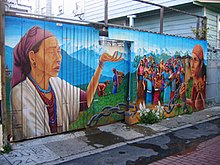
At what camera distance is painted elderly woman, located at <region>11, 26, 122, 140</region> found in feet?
18.0

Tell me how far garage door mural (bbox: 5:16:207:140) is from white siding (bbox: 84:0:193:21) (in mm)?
3069

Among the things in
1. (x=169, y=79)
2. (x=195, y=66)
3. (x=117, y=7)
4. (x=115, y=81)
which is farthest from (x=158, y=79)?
(x=117, y=7)

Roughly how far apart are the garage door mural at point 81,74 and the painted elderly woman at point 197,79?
0.63m

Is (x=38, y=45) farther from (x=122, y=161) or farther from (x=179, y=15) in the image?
(x=179, y=15)

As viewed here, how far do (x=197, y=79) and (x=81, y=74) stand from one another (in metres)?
5.13

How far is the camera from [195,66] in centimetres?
951

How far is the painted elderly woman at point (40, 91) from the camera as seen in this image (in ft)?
18.0

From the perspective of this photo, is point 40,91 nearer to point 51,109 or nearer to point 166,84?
point 51,109

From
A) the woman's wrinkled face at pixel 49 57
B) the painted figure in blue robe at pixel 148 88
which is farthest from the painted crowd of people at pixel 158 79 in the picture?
the woman's wrinkled face at pixel 49 57

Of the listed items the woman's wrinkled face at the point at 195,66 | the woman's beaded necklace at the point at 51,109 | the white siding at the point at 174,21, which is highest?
the white siding at the point at 174,21

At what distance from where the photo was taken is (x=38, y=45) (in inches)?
225

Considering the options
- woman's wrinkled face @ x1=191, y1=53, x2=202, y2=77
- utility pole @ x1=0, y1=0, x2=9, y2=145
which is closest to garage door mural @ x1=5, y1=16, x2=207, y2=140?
utility pole @ x1=0, y1=0, x2=9, y2=145

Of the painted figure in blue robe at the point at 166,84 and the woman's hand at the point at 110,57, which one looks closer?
the woman's hand at the point at 110,57

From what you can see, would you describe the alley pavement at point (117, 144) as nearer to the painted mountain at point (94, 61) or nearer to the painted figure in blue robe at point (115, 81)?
the painted figure in blue robe at point (115, 81)
